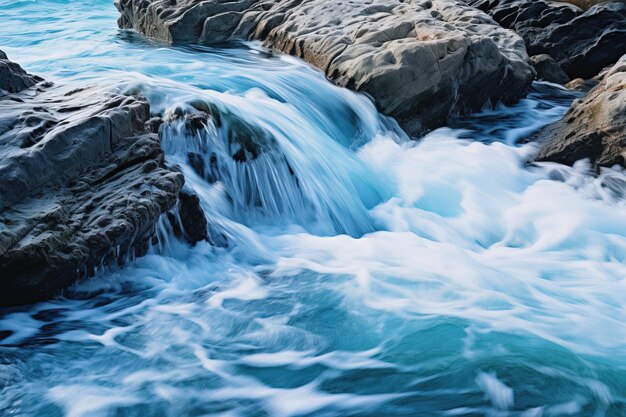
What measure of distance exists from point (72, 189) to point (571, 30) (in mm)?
9694

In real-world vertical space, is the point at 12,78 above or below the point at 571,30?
above

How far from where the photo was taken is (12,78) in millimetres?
5598

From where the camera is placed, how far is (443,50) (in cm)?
849

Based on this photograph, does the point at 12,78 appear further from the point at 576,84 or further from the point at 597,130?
the point at 576,84

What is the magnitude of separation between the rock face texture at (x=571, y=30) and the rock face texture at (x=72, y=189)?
840cm

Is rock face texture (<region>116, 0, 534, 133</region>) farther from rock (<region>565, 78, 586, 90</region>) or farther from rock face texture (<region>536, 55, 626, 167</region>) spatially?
rock face texture (<region>536, 55, 626, 167</region>)

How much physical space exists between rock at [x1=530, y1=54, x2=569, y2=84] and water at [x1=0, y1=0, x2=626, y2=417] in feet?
9.01

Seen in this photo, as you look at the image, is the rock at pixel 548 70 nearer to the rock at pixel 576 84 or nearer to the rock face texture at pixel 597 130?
the rock at pixel 576 84

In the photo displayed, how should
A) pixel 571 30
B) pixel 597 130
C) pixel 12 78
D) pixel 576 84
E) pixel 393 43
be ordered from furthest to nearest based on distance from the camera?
pixel 571 30, pixel 576 84, pixel 393 43, pixel 597 130, pixel 12 78

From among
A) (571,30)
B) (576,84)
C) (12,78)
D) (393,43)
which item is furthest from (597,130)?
(12,78)

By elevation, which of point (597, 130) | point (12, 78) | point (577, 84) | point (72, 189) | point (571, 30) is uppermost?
point (12, 78)

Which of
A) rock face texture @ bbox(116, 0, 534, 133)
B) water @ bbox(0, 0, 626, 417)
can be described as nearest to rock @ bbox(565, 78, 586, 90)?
rock face texture @ bbox(116, 0, 534, 133)

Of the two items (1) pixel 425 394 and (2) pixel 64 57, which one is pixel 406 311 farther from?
(2) pixel 64 57

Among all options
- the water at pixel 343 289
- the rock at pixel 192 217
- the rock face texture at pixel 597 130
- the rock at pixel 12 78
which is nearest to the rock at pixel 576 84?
the water at pixel 343 289
